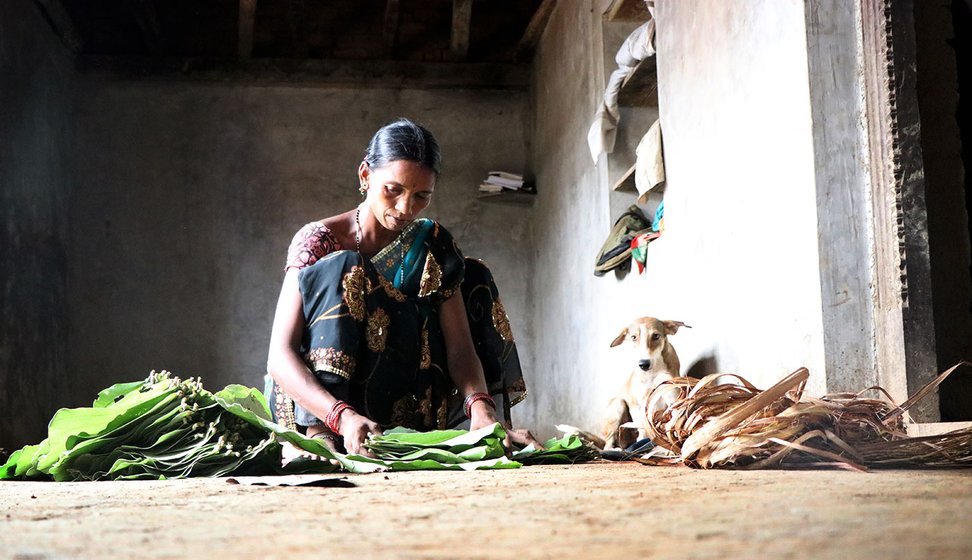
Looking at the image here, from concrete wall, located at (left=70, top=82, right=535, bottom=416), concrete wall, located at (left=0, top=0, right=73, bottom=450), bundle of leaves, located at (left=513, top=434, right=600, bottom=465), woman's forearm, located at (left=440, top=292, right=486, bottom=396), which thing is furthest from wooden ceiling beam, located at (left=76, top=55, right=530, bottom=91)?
bundle of leaves, located at (left=513, top=434, right=600, bottom=465)

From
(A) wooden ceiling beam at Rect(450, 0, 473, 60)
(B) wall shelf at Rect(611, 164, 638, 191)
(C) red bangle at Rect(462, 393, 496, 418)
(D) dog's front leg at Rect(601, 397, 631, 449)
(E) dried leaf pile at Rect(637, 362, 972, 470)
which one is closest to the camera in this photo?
(E) dried leaf pile at Rect(637, 362, 972, 470)

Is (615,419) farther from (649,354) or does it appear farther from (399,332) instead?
(399,332)

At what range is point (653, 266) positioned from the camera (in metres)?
4.55

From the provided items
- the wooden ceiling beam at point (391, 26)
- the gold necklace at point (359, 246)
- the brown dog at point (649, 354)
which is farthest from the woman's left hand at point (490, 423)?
the wooden ceiling beam at point (391, 26)

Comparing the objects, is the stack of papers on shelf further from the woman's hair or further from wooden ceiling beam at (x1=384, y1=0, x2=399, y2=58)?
the woman's hair

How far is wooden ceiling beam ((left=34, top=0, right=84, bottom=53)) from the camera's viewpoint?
23.0ft

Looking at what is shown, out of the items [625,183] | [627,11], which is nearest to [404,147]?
[625,183]

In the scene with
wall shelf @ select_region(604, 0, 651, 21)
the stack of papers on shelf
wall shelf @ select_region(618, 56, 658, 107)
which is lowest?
wall shelf @ select_region(618, 56, 658, 107)

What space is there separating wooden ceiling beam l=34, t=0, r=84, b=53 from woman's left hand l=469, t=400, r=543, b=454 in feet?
18.1

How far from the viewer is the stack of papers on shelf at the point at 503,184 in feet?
27.1

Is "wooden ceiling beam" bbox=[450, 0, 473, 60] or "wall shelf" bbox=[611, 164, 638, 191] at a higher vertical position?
"wooden ceiling beam" bbox=[450, 0, 473, 60]

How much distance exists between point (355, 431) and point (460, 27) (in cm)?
592

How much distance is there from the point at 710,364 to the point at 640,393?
45 cm

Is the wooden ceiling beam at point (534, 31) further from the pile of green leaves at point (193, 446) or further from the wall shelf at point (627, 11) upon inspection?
the pile of green leaves at point (193, 446)
